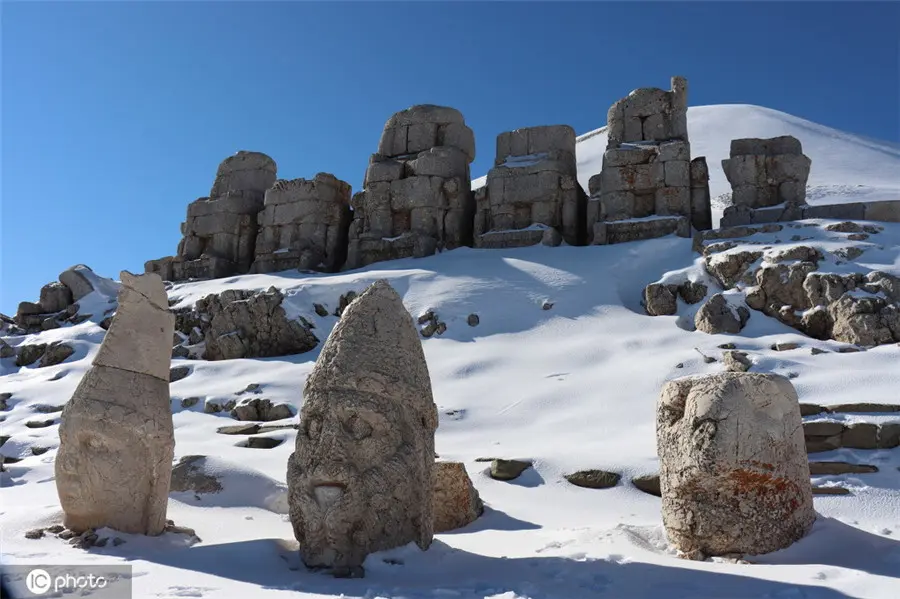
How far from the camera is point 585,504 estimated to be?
774 centimetres

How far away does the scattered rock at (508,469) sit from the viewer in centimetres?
859

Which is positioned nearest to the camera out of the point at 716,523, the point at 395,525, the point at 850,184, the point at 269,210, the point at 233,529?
the point at 395,525

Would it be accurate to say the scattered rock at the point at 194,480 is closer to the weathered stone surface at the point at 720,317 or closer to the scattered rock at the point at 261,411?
the scattered rock at the point at 261,411

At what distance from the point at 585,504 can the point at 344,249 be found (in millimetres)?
14476

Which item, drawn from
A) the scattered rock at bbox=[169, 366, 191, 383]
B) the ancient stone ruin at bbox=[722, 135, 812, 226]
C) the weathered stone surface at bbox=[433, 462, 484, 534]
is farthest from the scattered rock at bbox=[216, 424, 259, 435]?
the ancient stone ruin at bbox=[722, 135, 812, 226]

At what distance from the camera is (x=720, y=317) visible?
13156 mm

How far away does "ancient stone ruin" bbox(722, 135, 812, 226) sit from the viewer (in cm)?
1772

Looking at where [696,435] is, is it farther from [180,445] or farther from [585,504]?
[180,445]

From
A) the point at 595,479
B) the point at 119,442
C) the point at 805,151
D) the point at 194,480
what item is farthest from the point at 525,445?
the point at 805,151

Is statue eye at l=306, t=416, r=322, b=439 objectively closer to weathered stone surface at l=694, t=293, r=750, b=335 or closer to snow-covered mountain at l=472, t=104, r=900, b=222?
weathered stone surface at l=694, t=293, r=750, b=335

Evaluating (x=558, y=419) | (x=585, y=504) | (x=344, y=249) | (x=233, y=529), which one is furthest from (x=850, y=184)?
(x=233, y=529)

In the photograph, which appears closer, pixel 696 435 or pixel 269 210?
pixel 696 435

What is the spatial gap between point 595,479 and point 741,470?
2.77m

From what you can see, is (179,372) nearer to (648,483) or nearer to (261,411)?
(261,411)
